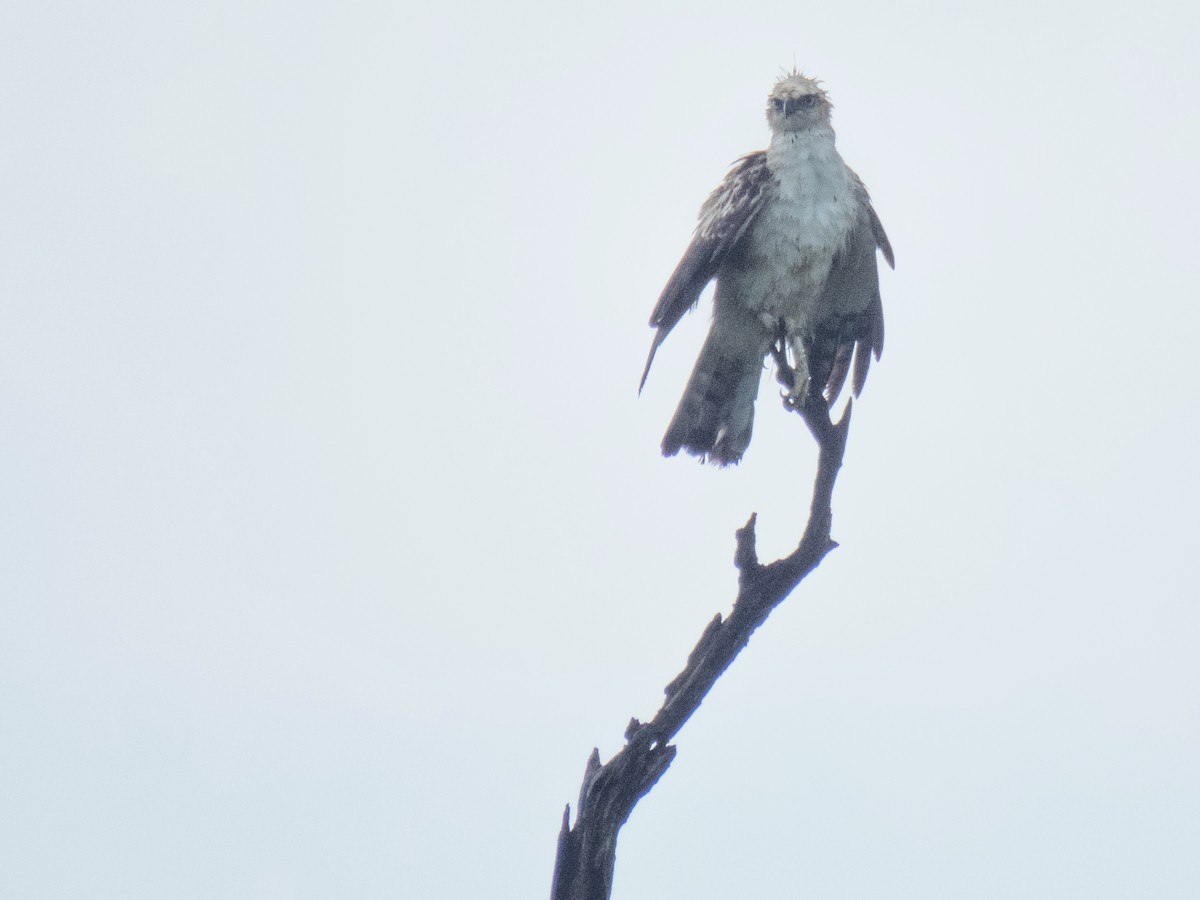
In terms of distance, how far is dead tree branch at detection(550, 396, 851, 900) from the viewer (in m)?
5.26

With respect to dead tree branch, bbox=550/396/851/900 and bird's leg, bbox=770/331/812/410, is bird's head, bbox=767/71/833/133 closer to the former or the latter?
bird's leg, bbox=770/331/812/410

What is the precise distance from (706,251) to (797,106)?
1177 mm

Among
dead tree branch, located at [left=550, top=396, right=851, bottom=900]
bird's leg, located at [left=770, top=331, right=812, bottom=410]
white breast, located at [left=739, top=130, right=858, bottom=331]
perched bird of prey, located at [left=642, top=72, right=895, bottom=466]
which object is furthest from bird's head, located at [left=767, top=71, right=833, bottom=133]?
dead tree branch, located at [left=550, top=396, right=851, bottom=900]

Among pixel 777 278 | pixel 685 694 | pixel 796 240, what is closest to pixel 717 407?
pixel 777 278

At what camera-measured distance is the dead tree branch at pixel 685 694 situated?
5.26m

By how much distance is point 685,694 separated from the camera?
5.49 metres

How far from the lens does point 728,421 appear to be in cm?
759

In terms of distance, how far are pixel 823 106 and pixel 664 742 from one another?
410 cm

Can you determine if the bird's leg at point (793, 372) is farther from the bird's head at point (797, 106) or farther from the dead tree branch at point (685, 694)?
the bird's head at point (797, 106)

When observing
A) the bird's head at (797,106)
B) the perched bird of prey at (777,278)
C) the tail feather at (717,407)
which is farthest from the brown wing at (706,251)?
the bird's head at (797,106)

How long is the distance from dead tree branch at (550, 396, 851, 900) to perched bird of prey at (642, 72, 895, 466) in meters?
1.45

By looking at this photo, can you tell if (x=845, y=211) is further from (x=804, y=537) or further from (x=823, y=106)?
(x=804, y=537)

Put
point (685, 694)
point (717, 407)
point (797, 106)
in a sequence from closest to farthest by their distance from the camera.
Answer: point (685, 694), point (717, 407), point (797, 106)

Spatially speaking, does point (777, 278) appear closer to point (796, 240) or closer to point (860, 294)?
point (796, 240)
